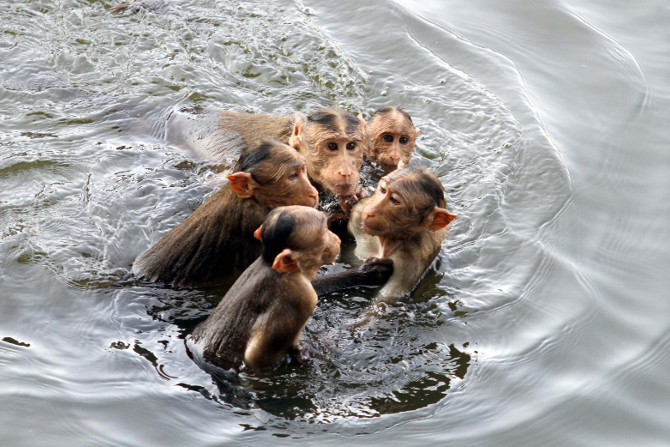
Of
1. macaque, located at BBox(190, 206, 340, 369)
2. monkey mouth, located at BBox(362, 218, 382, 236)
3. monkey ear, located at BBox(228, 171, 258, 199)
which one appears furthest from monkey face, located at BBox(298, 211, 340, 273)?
monkey mouth, located at BBox(362, 218, 382, 236)

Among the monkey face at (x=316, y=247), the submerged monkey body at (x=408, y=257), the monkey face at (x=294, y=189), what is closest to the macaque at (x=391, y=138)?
the submerged monkey body at (x=408, y=257)

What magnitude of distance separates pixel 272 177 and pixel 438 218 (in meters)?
1.17

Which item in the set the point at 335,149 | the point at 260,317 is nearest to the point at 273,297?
the point at 260,317

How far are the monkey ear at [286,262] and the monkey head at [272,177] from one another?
0.89 meters

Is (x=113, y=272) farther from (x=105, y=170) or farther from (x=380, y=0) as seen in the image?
(x=380, y=0)

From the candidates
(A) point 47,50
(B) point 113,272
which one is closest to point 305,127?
(B) point 113,272

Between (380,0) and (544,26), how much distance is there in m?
1.91

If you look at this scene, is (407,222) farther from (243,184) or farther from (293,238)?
(293,238)

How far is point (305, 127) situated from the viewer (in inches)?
263

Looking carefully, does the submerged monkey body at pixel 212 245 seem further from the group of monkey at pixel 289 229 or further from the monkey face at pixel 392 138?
the monkey face at pixel 392 138

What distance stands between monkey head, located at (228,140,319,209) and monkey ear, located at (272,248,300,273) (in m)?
0.89

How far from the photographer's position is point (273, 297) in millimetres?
4680

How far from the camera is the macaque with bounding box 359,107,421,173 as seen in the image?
6.80m

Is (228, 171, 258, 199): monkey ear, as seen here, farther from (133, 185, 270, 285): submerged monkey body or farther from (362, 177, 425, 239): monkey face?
(362, 177, 425, 239): monkey face
